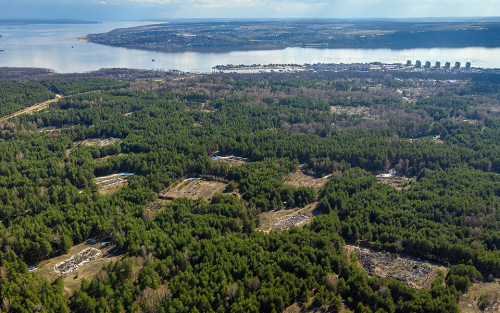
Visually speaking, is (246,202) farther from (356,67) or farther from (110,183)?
(356,67)

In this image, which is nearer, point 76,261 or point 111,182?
point 76,261

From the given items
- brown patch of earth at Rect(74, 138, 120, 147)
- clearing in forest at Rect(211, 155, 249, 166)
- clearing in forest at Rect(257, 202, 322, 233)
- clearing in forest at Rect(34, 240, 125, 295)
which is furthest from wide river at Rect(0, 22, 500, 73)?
clearing in forest at Rect(34, 240, 125, 295)

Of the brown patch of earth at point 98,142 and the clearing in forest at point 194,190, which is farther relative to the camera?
the brown patch of earth at point 98,142

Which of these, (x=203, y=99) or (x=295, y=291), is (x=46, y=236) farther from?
(x=203, y=99)

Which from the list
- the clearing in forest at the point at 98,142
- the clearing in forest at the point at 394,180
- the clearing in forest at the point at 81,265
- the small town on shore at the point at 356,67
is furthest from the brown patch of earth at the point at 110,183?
the small town on shore at the point at 356,67

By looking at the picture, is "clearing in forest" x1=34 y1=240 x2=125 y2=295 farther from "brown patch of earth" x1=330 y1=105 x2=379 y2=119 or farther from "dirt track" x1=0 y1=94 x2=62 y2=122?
"brown patch of earth" x1=330 y1=105 x2=379 y2=119

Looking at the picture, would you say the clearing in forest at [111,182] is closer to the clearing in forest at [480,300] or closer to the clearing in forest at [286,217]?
the clearing in forest at [286,217]

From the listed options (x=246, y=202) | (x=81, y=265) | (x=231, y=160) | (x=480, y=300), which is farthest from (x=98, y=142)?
(x=480, y=300)

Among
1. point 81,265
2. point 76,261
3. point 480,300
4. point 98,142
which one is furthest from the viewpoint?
point 98,142
